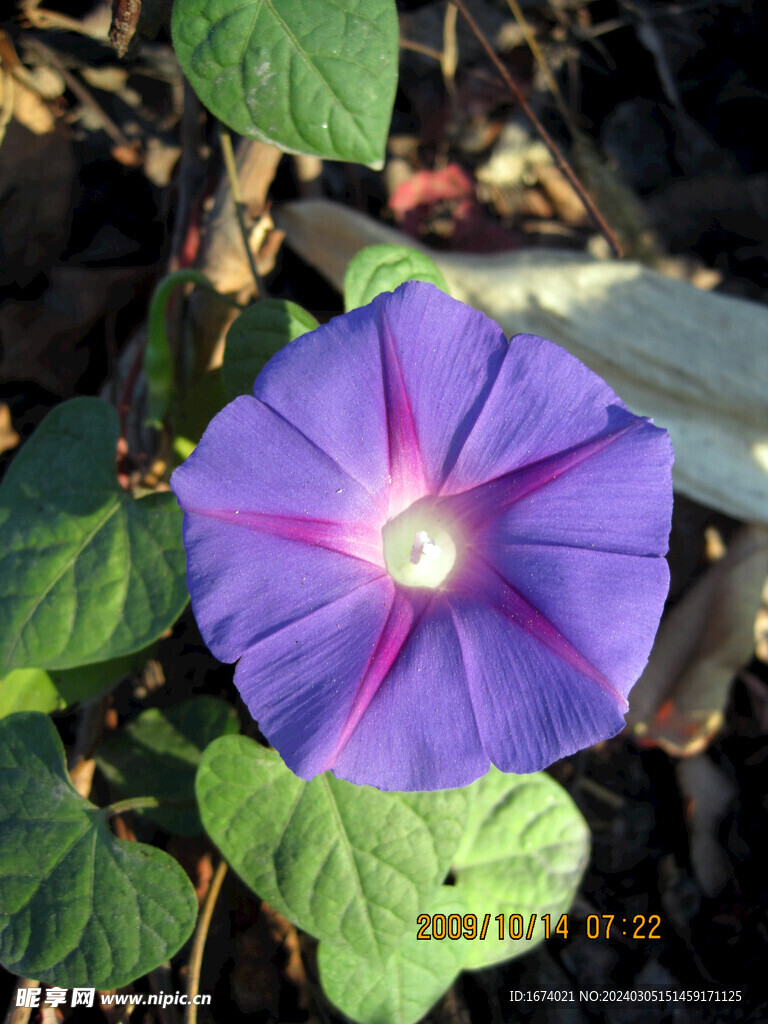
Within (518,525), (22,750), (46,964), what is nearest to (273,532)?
(518,525)

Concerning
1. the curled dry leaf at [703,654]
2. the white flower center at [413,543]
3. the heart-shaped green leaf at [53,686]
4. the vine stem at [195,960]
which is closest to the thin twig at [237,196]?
the white flower center at [413,543]

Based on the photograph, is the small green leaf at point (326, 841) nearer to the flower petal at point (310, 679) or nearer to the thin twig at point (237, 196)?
the flower petal at point (310, 679)

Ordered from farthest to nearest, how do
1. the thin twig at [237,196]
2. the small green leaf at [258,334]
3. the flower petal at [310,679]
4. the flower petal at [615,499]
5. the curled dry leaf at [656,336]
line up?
the curled dry leaf at [656,336] < the thin twig at [237,196] < the small green leaf at [258,334] < the flower petal at [615,499] < the flower petal at [310,679]

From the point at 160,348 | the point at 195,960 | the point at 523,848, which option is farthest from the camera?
the point at 523,848

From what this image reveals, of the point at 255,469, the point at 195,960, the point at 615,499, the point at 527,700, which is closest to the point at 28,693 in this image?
the point at 195,960

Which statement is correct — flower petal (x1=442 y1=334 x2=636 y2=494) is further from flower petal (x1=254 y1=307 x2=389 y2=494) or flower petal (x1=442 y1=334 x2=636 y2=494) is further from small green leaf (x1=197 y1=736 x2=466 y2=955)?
small green leaf (x1=197 y1=736 x2=466 y2=955)

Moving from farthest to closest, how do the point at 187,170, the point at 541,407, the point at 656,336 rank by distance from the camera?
the point at 656,336, the point at 187,170, the point at 541,407

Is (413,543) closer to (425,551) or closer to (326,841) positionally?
(425,551)
